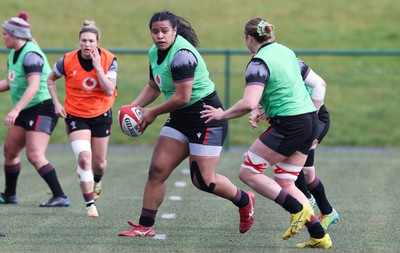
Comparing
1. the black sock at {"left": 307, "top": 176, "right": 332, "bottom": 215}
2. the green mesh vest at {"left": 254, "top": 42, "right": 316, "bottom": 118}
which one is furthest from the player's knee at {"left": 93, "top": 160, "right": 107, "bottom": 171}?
the green mesh vest at {"left": 254, "top": 42, "right": 316, "bottom": 118}

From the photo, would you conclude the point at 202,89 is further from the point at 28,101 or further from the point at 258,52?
the point at 28,101

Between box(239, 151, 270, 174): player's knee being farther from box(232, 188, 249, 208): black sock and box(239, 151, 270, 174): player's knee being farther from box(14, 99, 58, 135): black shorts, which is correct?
box(14, 99, 58, 135): black shorts

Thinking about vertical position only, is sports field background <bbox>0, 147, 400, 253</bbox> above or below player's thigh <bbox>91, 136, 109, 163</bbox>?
below

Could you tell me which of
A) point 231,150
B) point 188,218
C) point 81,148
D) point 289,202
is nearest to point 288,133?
point 289,202

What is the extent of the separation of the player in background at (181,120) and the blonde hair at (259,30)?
50 cm

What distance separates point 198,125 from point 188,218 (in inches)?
61.5

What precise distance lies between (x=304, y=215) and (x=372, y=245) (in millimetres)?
654

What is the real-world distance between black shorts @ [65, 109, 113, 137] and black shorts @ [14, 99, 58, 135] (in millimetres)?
557

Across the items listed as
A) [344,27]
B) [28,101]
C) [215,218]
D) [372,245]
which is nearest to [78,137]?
[28,101]

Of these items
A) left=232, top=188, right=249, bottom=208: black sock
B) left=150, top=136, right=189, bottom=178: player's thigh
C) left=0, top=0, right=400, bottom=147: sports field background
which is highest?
left=150, top=136, right=189, bottom=178: player's thigh

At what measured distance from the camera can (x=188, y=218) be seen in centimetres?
812

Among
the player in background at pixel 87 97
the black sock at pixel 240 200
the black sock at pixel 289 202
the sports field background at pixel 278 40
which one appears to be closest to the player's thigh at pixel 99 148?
the player in background at pixel 87 97

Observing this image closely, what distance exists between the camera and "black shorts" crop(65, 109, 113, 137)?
8.29 metres

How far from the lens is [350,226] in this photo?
300 inches
